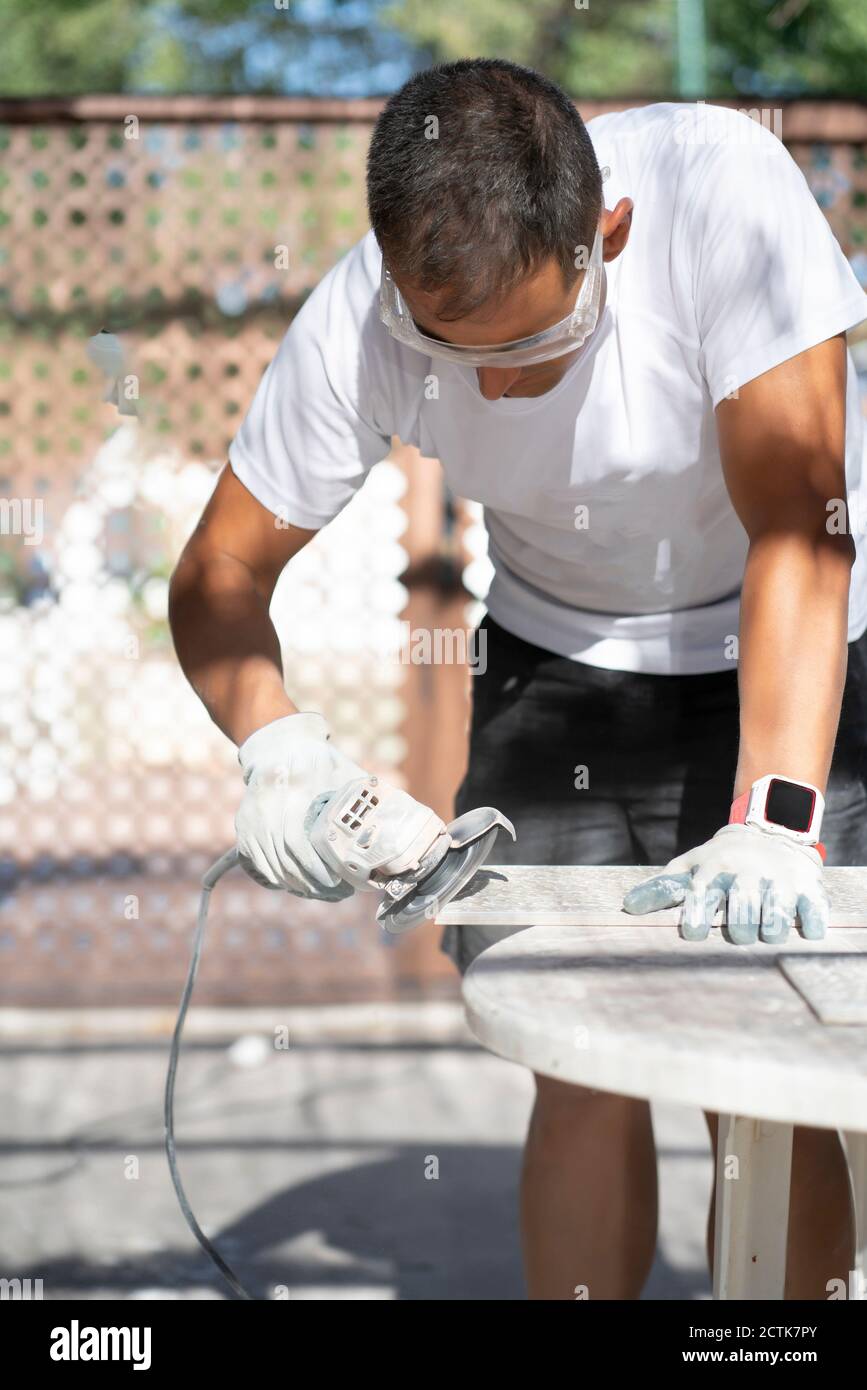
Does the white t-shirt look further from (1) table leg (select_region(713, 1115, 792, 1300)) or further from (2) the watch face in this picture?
(1) table leg (select_region(713, 1115, 792, 1300))

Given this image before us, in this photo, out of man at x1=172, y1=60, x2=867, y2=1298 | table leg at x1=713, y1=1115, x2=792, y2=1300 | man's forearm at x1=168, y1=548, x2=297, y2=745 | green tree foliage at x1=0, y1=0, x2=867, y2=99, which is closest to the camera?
table leg at x1=713, y1=1115, x2=792, y2=1300

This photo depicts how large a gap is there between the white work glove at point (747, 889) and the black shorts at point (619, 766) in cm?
56

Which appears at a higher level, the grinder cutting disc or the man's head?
the man's head

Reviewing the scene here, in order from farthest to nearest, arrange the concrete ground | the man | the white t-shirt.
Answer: the concrete ground → the white t-shirt → the man

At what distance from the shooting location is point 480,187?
143 centimetres

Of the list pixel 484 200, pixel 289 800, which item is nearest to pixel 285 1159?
pixel 289 800

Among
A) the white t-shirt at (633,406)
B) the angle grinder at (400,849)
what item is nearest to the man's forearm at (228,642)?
the white t-shirt at (633,406)

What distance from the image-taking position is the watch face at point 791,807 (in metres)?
1.44

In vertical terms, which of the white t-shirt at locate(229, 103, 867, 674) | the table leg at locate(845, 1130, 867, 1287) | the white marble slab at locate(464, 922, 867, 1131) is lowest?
the table leg at locate(845, 1130, 867, 1287)

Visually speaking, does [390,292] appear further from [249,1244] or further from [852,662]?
[249,1244]

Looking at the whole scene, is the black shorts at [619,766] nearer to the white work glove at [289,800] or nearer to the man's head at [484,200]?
the white work glove at [289,800]

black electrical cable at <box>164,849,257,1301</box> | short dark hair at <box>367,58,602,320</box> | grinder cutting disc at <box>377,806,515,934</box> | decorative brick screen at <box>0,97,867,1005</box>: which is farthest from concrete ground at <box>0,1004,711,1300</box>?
short dark hair at <box>367,58,602,320</box>

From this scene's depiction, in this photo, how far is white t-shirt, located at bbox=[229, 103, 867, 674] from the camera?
161 cm

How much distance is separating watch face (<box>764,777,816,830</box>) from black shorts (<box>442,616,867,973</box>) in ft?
1.75
